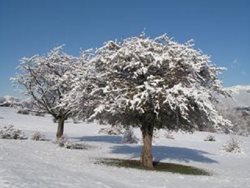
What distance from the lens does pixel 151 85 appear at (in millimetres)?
20703

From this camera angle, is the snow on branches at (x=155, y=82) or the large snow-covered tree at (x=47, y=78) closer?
the snow on branches at (x=155, y=82)

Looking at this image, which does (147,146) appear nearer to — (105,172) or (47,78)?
(105,172)

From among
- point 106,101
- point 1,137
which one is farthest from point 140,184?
point 1,137

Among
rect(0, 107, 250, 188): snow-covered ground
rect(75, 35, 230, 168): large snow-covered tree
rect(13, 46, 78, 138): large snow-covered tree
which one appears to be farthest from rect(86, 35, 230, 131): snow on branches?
A: rect(13, 46, 78, 138): large snow-covered tree

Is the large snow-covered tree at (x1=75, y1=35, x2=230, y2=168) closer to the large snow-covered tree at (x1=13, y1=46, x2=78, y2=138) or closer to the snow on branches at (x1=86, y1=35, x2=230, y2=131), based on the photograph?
the snow on branches at (x1=86, y1=35, x2=230, y2=131)

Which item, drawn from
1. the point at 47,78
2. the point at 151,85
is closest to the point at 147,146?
the point at 151,85

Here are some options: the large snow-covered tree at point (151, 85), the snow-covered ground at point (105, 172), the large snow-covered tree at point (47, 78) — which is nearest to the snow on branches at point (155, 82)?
the large snow-covered tree at point (151, 85)

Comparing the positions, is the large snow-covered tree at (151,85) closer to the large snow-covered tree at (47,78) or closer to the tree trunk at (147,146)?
the tree trunk at (147,146)

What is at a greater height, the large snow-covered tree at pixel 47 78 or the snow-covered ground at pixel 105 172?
the large snow-covered tree at pixel 47 78

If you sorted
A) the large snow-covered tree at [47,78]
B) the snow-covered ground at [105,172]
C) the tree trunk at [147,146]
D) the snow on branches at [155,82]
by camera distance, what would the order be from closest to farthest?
the snow-covered ground at [105,172]
the snow on branches at [155,82]
the tree trunk at [147,146]
the large snow-covered tree at [47,78]

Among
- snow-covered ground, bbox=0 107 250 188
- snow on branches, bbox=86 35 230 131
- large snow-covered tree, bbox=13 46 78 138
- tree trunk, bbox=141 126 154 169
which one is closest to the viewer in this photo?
snow-covered ground, bbox=0 107 250 188

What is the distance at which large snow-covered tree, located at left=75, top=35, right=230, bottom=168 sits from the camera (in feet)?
67.0

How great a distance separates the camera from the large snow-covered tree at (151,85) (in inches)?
804

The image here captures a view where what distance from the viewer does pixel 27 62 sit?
3769cm
